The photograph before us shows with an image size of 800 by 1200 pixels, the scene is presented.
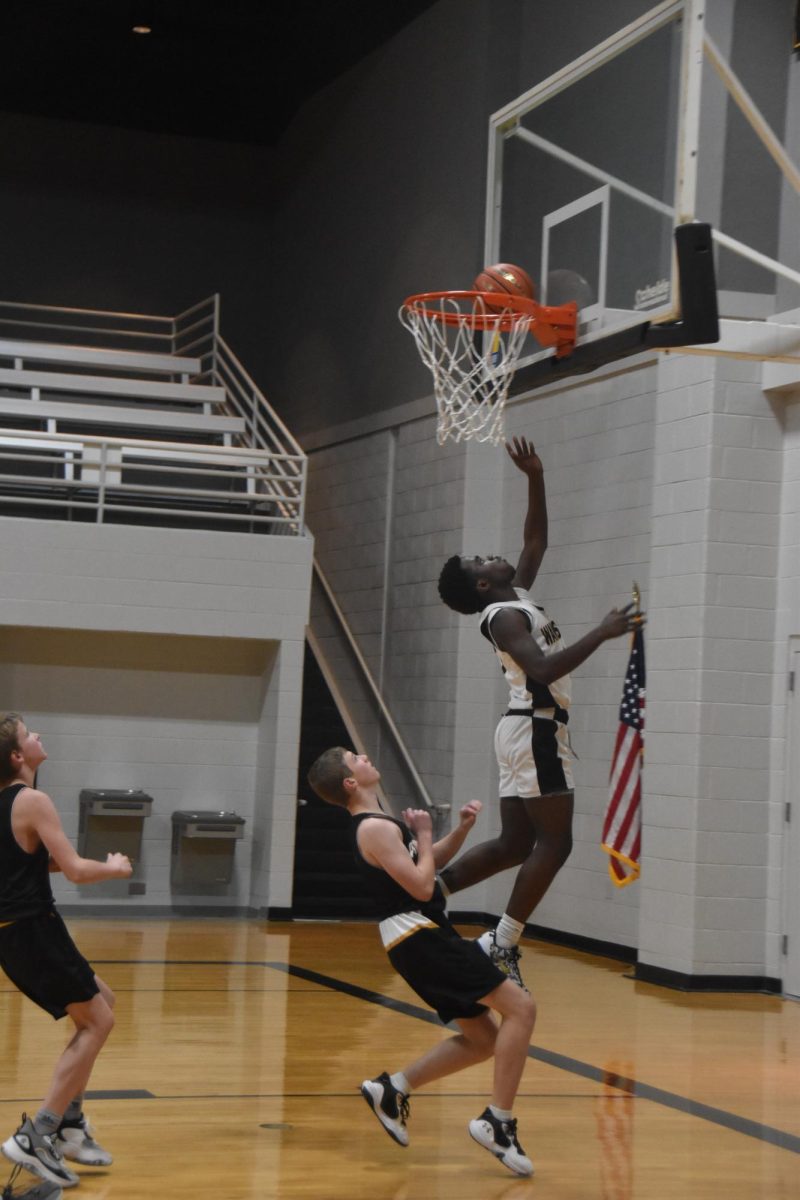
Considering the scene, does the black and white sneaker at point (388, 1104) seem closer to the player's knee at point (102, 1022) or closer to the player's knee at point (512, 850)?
the player's knee at point (102, 1022)

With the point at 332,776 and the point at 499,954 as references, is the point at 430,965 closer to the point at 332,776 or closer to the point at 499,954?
the point at 332,776

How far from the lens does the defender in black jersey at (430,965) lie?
5492mm

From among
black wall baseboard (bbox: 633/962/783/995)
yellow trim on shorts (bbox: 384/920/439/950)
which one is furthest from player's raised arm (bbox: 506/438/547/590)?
black wall baseboard (bbox: 633/962/783/995)

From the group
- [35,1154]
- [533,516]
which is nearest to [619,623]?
[533,516]

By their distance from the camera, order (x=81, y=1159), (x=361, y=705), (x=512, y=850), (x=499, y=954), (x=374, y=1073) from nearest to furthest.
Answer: (x=81, y=1159) < (x=499, y=954) < (x=512, y=850) < (x=374, y=1073) < (x=361, y=705)

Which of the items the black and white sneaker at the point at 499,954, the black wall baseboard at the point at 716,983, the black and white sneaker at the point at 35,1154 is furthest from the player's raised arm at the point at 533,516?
the black wall baseboard at the point at 716,983

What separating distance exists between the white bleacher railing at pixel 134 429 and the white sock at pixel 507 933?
7440 millimetres

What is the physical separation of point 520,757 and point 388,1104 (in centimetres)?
163

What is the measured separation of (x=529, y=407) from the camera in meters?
13.5

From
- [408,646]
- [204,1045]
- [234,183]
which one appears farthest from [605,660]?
[234,183]

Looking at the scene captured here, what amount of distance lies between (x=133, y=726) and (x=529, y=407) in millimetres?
4282

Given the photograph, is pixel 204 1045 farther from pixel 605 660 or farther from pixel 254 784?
pixel 254 784

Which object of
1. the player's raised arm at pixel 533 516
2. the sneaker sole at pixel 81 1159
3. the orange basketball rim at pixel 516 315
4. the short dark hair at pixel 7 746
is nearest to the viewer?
the short dark hair at pixel 7 746

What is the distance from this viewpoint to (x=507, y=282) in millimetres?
8555
